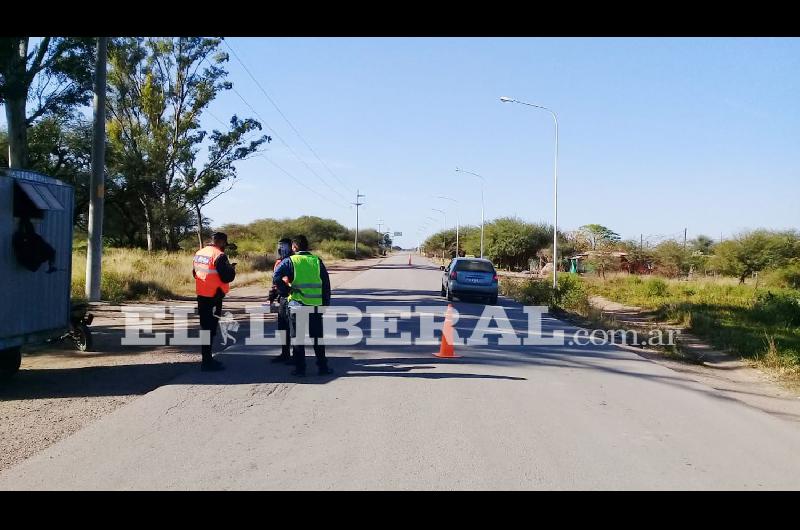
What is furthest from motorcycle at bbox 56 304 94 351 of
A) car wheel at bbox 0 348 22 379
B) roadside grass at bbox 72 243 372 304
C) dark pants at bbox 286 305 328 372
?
roadside grass at bbox 72 243 372 304

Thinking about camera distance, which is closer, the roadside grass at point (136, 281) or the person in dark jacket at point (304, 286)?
the person in dark jacket at point (304, 286)

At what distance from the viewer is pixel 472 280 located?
2288 centimetres

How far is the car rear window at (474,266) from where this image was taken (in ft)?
75.9

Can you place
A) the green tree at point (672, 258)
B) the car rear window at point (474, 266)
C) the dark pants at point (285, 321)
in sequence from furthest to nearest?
the green tree at point (672, 258) < the car rear window at point (474, 266) < the dark pants at point (285, 321)

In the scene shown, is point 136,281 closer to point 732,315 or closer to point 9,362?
point 9,362

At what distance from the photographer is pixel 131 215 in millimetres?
45500

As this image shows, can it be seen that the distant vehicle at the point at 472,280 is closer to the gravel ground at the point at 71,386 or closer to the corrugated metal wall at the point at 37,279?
the gravel ground at the point at 71,386

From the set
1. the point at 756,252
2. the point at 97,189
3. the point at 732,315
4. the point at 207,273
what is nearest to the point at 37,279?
the point at 207,273

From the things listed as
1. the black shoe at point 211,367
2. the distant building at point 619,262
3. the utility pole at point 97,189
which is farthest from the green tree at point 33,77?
the distant building at point 619,262

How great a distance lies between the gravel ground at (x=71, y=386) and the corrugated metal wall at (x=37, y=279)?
0.68m

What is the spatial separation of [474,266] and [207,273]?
49.0 feet

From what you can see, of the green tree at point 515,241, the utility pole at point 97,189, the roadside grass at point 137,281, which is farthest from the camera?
A: the green tree at point 515,241
